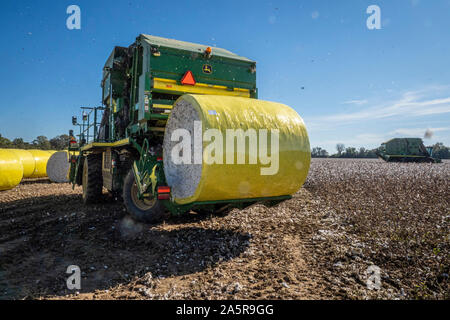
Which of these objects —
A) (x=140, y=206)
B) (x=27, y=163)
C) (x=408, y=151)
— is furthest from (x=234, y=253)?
(x=408, y=151)

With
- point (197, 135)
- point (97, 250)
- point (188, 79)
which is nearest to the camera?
point (197, 135)

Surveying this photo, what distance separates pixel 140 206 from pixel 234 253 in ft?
8.07

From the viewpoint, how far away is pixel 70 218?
6.79 m

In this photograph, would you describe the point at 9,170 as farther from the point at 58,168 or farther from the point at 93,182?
the point at 93,182

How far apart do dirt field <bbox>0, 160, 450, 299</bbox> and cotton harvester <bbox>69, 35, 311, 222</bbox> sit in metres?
0.72

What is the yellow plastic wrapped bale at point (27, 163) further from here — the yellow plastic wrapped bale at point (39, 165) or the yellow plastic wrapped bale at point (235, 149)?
the yellow plastic wrapped bale at point (235, 149)

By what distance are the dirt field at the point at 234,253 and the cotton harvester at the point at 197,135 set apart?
0.72m

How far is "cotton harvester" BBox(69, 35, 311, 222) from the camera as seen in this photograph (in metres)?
4.23

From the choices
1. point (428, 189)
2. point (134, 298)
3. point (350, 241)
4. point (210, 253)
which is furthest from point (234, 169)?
point (428, 189)

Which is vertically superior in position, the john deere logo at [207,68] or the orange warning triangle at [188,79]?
the john deere logo at [207,68]

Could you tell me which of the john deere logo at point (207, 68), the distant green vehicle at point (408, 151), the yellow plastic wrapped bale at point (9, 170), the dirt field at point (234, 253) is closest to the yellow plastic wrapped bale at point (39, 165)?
the yellow plastic wrapped bale at point (9, 170)

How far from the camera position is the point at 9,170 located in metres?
12.0

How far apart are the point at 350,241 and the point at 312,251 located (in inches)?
33.9

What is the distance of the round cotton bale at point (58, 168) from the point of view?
15.8 metres
